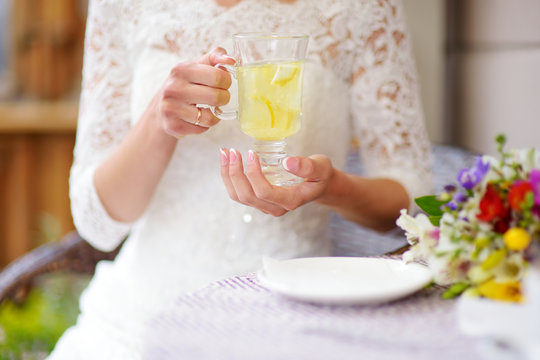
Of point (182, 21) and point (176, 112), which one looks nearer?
point (176, 112)

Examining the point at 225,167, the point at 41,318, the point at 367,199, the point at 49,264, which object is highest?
the point at 225,167

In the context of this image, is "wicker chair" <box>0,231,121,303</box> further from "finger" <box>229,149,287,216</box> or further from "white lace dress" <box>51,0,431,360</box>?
"finger" <box>229,149,287,216</box>

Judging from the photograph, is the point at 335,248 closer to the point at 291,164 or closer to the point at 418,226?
the point at 291,164

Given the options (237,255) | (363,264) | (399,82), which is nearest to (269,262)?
(363,264)

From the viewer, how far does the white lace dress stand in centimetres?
131

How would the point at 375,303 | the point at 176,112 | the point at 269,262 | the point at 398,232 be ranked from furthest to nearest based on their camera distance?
the point at 398,232, the point at 176,112, the point at 269,262, the point at 375,303

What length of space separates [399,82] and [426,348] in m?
0.84

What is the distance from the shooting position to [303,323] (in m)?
0.68

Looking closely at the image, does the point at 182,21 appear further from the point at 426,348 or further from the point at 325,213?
the point at 426,348

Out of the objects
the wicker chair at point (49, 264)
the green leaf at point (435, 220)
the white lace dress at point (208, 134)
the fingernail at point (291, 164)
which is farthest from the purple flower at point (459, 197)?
the wicker chair at point (49, 264)

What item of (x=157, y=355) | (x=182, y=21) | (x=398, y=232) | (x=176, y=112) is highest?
(x=182, y=21)

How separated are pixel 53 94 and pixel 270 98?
2715mm

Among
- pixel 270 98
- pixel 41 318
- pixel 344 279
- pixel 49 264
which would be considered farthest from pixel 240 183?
pixel 41 318

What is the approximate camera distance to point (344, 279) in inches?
30.9
